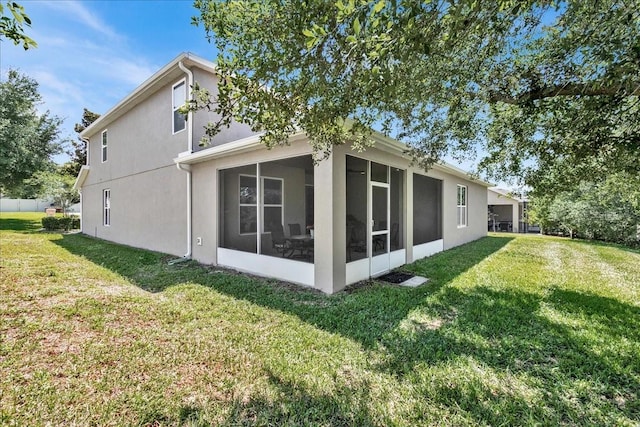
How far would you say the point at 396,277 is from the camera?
272 inches

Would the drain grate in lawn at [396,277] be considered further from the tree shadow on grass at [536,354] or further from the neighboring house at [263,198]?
the tree shadow on grass at [536,354]

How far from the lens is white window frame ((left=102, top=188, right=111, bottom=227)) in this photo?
13984 millimetres

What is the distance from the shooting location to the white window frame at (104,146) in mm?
14008

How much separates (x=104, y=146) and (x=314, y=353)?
15788 mm

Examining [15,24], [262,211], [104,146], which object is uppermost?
[104,146]

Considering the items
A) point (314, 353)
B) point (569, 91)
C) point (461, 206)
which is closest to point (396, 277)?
point (314, 353)

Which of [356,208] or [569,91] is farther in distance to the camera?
[356,208]

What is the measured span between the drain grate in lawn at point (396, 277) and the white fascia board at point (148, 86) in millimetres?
5967

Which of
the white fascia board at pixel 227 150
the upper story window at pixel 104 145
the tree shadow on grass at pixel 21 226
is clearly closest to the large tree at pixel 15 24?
the white fascia board at pixel 227 150

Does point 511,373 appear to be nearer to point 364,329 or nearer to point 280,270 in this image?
point 364,329

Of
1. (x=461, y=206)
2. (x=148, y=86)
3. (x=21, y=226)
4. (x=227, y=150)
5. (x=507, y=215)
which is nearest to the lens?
(x=227, y=150)

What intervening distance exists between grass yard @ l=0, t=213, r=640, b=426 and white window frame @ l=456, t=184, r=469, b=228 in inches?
253

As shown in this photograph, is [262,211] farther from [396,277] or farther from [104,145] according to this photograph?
[104,145]

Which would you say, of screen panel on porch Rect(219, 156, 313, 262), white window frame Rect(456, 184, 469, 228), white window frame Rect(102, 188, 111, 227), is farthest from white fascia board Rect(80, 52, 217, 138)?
white window frame Rect(456, 184, 469, 228)
